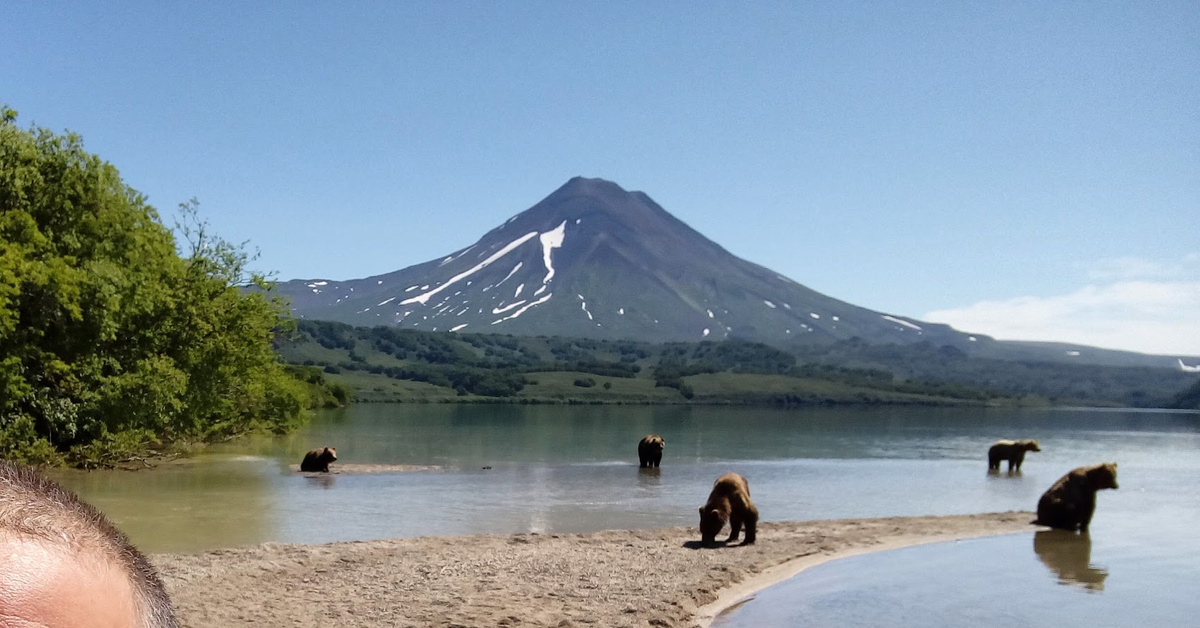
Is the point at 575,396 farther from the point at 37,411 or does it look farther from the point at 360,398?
the point at 37,411

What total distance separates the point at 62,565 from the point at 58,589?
49 millimetres

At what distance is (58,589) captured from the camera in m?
1.07

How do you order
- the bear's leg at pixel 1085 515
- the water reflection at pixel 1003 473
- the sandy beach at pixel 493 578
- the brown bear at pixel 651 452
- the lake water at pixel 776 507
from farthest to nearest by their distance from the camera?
the water reflection at pixel 1003 473, the brown bear at pixel 651 452, the bear's leg at pixel 1085 515, the lake water at pixel 776 507, the sandy beach at pixel 493 578

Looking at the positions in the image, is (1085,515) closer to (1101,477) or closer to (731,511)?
(1101,477)

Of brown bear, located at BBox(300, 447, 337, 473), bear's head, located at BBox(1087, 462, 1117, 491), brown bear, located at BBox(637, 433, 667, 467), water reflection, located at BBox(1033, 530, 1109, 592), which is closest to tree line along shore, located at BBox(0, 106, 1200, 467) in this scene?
brown bear, located at BBox(300, 447, 337, 473)

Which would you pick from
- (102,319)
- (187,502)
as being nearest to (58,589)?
(187,502)

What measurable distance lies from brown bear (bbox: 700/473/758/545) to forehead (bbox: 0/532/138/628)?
721 inches

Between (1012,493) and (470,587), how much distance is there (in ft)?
81.7

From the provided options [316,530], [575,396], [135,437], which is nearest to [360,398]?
[575,396]

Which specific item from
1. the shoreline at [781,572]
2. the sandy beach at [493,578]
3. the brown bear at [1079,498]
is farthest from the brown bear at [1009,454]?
the sandy beach at [493,578]

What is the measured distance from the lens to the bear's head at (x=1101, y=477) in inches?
922

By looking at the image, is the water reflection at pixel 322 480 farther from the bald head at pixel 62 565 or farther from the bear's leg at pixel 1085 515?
the bald head at pixel 62 565

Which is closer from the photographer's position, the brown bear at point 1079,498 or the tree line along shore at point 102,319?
the brown bear at point 1079,498

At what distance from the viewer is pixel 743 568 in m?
16.7
